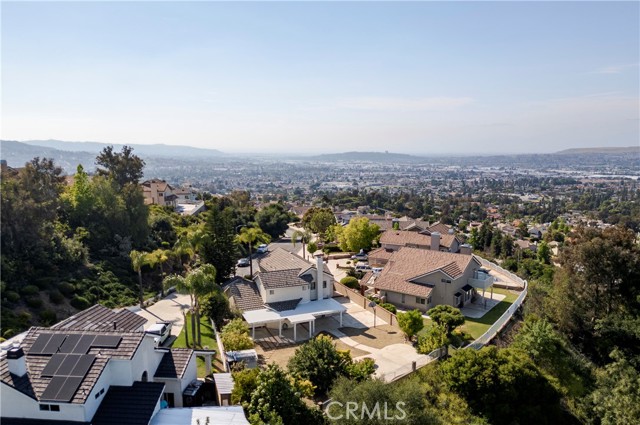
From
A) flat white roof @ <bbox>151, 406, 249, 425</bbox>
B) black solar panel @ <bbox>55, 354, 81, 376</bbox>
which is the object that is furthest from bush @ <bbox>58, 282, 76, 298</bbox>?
flat white roof @ <bbox>151, 406, 249, 425</bbox>

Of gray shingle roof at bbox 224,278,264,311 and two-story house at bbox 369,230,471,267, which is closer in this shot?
gray shingle roof at bbox 224,278,264,311

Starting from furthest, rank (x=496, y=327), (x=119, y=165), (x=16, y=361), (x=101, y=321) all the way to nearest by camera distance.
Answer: (x=119, y=165)
(x=496, y=327)
(x=101, y=321)
(x=16, y=361)

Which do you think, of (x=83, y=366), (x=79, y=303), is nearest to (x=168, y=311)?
(x=79, y=303)

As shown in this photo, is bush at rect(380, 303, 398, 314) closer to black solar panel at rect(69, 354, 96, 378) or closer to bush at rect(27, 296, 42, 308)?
black solar panel at rect(69, 354, 96, 378)

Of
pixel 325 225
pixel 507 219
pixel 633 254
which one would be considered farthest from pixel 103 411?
pixel 507 219

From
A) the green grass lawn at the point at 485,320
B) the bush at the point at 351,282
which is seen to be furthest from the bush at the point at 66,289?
the green grass lawn at the point at 485,320
